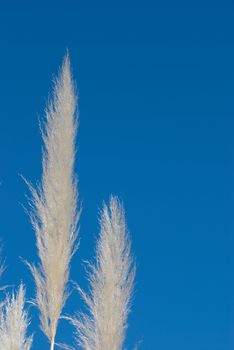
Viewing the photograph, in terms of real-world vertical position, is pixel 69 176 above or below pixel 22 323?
above

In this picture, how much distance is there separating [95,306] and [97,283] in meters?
0.23

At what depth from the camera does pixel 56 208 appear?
8.80 m

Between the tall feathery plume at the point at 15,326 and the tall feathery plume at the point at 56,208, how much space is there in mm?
219

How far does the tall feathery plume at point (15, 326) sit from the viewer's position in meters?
8.15

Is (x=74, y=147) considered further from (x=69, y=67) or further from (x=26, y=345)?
(x=26, y=345)

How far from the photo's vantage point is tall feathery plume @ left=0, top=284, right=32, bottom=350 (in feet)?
26.7

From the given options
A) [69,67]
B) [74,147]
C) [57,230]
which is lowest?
[57,230]

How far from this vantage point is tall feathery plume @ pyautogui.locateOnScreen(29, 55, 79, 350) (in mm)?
8445

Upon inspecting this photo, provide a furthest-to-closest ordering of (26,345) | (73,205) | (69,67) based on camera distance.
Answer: (69,67)
(73,205)
(26,345)

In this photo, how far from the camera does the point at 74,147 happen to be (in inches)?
358

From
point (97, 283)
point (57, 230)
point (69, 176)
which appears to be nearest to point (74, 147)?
point (69, 176)

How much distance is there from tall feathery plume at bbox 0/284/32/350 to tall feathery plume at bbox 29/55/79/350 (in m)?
0.22

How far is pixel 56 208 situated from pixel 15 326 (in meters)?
1.26

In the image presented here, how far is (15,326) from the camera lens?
323 inches
